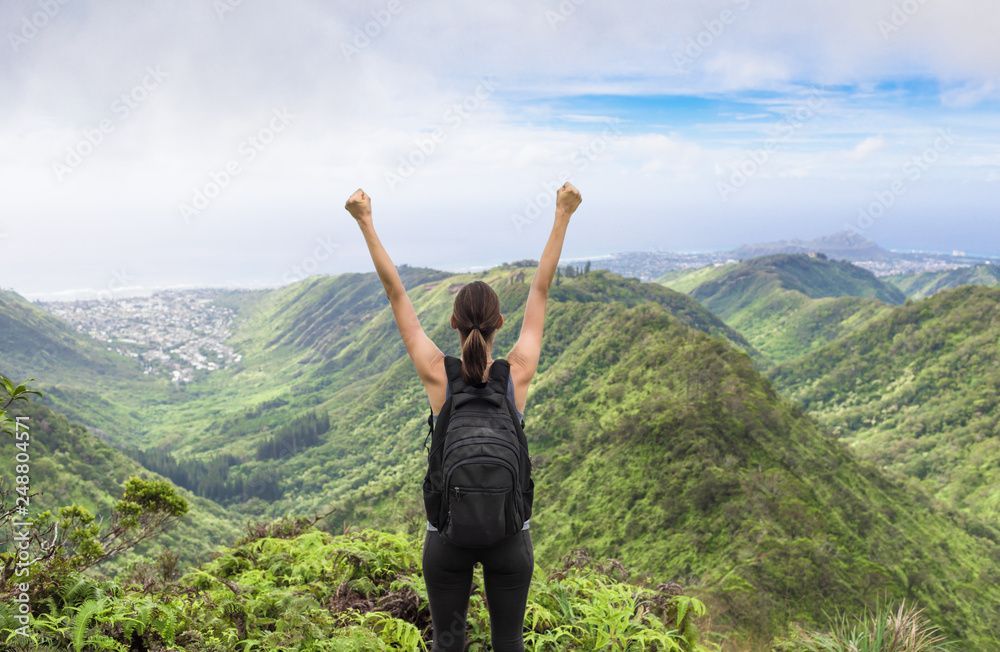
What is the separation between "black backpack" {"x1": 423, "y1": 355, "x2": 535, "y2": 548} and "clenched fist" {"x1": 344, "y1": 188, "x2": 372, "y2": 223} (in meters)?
1.25

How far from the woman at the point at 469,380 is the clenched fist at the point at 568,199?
1.13 feet

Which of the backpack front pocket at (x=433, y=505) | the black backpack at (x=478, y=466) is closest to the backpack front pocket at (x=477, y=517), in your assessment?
the black backpack at (x=478, y=466)

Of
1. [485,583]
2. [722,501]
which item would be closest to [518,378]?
[485,583]

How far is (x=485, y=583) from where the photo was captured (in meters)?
3.82

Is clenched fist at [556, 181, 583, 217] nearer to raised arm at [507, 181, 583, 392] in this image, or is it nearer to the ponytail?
raised arm at [507, 181, 583, 392]

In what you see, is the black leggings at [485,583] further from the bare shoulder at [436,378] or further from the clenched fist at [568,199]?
the clenched fist at [568,199]

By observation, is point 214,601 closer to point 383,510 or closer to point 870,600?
point 870,600

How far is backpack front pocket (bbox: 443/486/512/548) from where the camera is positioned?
3.47 meters

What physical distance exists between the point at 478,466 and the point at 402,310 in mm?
1219

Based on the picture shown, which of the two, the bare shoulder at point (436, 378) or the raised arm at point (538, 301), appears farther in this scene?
the raised arm at point (538, 301)

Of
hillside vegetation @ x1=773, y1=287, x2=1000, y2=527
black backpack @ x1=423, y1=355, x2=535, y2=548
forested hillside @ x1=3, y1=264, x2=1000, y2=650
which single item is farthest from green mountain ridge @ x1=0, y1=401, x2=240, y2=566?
hillside vegetation @ x1=773, y1=287, x2=1000, y2=527

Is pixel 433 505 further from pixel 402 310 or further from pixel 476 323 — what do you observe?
pixel 402 310

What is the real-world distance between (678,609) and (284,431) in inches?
7287

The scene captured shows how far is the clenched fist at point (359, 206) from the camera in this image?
4191 millimetres
